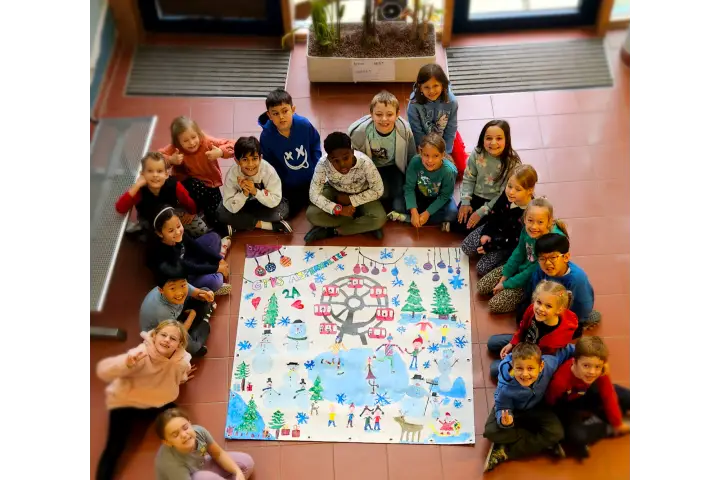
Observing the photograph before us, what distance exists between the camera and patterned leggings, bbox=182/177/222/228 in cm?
277

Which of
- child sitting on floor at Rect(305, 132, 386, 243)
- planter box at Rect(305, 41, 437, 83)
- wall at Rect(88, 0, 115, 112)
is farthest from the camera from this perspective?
planter box at Rect(305, 41, 437, 83)

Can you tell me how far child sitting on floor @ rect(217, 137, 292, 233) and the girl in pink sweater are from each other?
67cm

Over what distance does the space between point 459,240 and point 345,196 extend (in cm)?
49

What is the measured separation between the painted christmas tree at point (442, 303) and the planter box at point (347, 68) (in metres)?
1.12

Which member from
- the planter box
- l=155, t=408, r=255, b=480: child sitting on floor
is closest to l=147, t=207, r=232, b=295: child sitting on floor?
l=155, t=408, r=255, b=480: child sitting on floor

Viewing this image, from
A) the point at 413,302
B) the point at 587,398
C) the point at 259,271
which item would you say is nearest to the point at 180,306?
the point at 259,271

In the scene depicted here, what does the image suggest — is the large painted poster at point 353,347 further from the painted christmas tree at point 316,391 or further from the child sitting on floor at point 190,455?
the child sitting on floor at point 190,455

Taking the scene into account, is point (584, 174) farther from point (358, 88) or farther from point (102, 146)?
point (102, 146)

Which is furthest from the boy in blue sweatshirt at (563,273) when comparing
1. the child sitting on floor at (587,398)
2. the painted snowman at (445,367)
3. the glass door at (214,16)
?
the glass door at (214,16)

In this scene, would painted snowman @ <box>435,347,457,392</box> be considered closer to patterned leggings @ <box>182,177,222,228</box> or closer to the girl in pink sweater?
the girl in pink sweater

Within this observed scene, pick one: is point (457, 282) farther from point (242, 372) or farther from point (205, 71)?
point (205, 71)

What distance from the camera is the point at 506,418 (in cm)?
222
